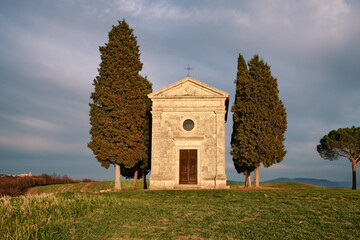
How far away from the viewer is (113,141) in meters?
25.5

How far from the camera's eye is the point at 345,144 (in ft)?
111

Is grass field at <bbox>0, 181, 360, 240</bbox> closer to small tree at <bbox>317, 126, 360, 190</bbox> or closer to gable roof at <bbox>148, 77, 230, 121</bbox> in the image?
gable roof at <bbox>148, 77, 230, 121</bbox>

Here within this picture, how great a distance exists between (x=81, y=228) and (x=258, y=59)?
2319 centimetres

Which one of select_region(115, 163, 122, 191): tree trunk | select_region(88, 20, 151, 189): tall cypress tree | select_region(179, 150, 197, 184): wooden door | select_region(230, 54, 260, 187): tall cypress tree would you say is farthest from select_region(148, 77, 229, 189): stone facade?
select_region(115, 163, 122, 191): tree trunk

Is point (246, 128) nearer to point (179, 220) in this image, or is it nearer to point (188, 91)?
point (188, 91)

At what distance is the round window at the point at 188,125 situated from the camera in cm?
2591

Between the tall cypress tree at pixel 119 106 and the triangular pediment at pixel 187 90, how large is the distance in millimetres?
2250

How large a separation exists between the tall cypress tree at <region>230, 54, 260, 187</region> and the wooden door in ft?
13.7

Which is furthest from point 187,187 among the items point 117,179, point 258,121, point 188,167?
point 258,121

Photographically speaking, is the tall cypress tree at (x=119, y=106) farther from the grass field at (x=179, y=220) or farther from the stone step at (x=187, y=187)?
the grass field at (x=179, y=220)

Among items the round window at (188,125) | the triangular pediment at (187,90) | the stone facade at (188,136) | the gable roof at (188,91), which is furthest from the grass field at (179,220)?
the triangular pediment at (187,90)

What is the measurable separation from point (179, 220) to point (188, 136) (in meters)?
14.3

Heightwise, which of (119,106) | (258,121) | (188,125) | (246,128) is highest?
(119,106)

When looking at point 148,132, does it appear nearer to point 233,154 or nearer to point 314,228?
point 233,154
